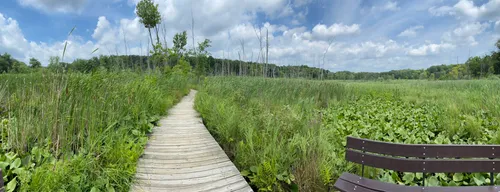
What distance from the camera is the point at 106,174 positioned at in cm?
224

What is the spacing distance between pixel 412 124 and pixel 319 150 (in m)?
3.50

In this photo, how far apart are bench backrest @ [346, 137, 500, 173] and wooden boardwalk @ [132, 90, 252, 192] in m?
1.41

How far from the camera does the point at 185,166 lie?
287cm

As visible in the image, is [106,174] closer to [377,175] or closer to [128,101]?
[128,101]

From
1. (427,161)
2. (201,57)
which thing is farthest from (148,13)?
(427,161)

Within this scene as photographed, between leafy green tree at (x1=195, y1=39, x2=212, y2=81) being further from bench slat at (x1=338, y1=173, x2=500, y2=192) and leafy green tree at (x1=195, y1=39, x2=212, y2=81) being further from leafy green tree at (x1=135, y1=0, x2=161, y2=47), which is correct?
bench slat at (x1=338, y1=173, x2=500, y2=192)

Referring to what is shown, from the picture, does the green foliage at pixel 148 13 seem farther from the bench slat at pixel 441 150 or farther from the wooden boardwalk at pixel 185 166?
the bench slat at pixel 441 150

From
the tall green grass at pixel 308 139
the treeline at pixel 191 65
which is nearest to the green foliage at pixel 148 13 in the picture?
the treeline at pixel 191 65

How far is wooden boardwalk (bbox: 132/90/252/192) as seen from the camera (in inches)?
94.4

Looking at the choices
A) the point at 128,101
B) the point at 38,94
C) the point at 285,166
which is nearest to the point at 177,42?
the point at 128,101

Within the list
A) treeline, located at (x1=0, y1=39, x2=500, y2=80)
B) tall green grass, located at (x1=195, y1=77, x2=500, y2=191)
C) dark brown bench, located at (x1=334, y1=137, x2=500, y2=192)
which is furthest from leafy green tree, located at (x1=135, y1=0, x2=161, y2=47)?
dark brown bench, located at (x1=334, y1=137, x2=500, y2=192)

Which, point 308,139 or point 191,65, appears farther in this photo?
point 191,65

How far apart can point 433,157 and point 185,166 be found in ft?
8.91

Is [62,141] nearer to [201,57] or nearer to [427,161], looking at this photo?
[427,161]
